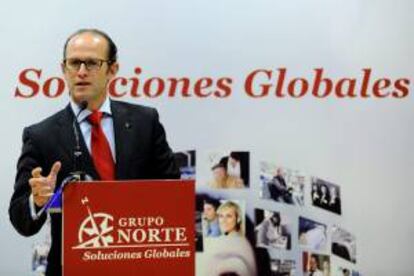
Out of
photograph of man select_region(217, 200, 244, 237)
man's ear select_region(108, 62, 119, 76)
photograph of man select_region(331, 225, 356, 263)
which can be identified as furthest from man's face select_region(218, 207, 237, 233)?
man's ear select_region(108, 62, 119, 76)

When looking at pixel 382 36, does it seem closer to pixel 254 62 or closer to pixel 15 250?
pixel 254 62

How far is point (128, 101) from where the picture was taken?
7.20 feet

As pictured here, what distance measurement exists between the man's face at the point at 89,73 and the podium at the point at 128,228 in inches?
25.2

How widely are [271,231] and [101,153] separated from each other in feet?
2.45

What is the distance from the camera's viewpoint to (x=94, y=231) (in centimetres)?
133

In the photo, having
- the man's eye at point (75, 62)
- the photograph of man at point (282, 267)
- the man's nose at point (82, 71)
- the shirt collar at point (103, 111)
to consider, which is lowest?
the photograph of man at point (282, 267)

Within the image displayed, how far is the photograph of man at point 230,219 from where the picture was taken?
2207mm

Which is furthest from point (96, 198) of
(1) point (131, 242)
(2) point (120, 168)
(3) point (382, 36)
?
(3) point (382, 36)

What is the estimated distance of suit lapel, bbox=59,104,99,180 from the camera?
6.26 ft

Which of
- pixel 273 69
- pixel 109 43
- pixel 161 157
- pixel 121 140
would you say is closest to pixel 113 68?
pixel 109 43

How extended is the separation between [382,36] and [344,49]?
0.55ft

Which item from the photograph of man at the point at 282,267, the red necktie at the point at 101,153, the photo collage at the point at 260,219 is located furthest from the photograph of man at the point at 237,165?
the red necktie at the point at 101,153

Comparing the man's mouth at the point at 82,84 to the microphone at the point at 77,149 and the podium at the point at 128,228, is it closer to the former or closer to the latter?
the microphone at the point at 77,149

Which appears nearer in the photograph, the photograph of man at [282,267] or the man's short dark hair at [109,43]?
the man's short dark hair at [109,43]
